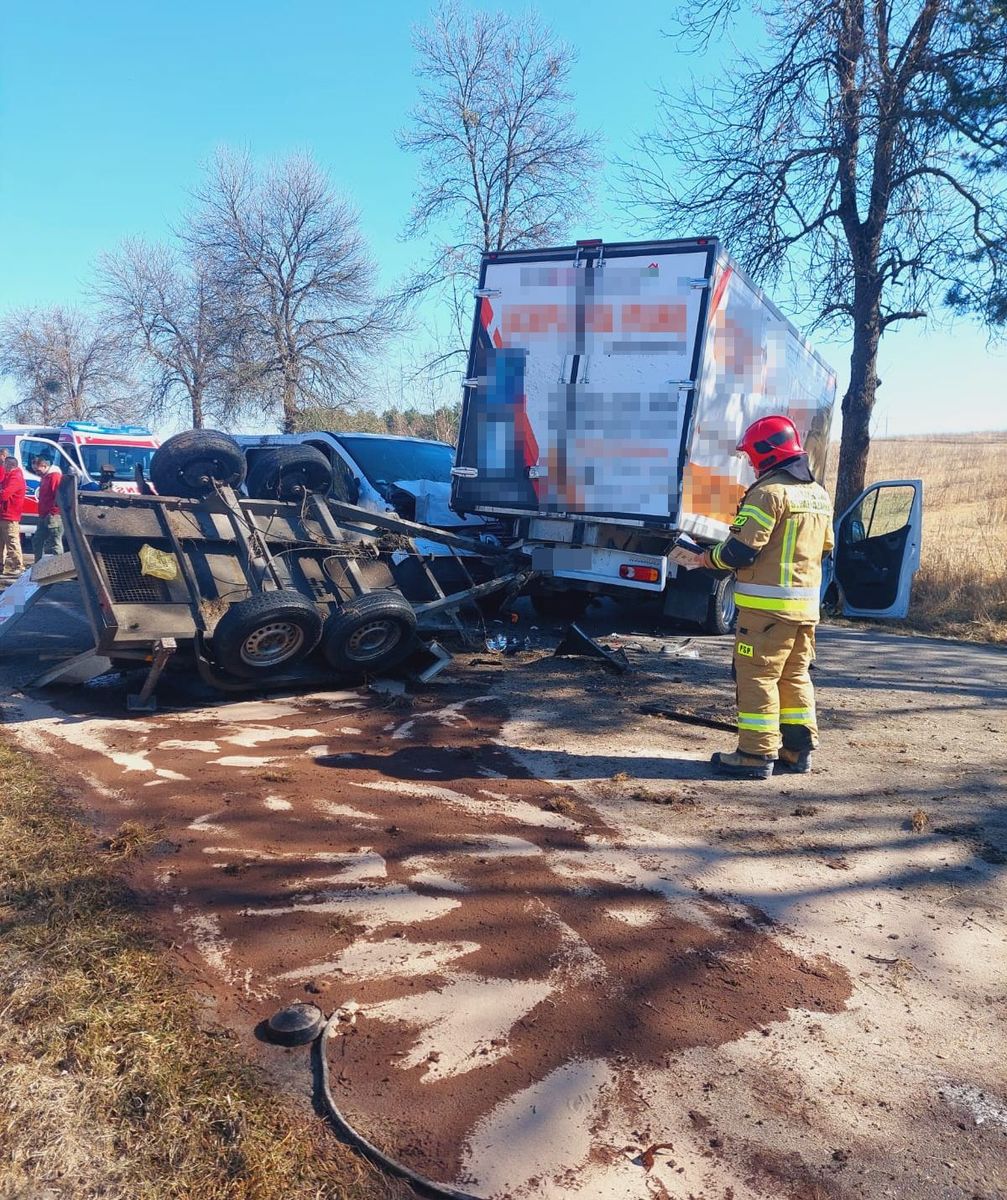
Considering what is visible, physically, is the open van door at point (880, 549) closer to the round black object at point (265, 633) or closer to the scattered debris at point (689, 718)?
the scattered debris at point (689, 718)

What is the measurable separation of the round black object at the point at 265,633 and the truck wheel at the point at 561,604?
3.59 metres

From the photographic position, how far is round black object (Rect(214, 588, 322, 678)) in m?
5.38

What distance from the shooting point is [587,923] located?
126 inches

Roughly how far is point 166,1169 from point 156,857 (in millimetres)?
1657

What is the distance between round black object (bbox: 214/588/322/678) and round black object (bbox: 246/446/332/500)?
68.8 inches

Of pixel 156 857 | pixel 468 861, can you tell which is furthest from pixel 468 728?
pixel 156 857

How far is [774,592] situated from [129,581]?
151 inches

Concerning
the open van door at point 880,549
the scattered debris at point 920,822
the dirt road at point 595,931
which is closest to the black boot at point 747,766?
the dirt road at point 595,931

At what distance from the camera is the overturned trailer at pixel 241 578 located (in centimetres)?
546

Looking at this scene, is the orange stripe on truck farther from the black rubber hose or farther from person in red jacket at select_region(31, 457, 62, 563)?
person in red jacket at select_region(31, 457, 62, 563)

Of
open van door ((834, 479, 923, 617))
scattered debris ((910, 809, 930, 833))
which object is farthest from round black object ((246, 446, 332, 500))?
open van door ((834, 479, 923, 617))

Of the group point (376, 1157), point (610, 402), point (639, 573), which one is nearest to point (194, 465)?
point (610, 402)

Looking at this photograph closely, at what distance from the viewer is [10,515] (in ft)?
40.5

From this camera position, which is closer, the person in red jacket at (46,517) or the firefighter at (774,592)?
the firefighter at (774,592)
